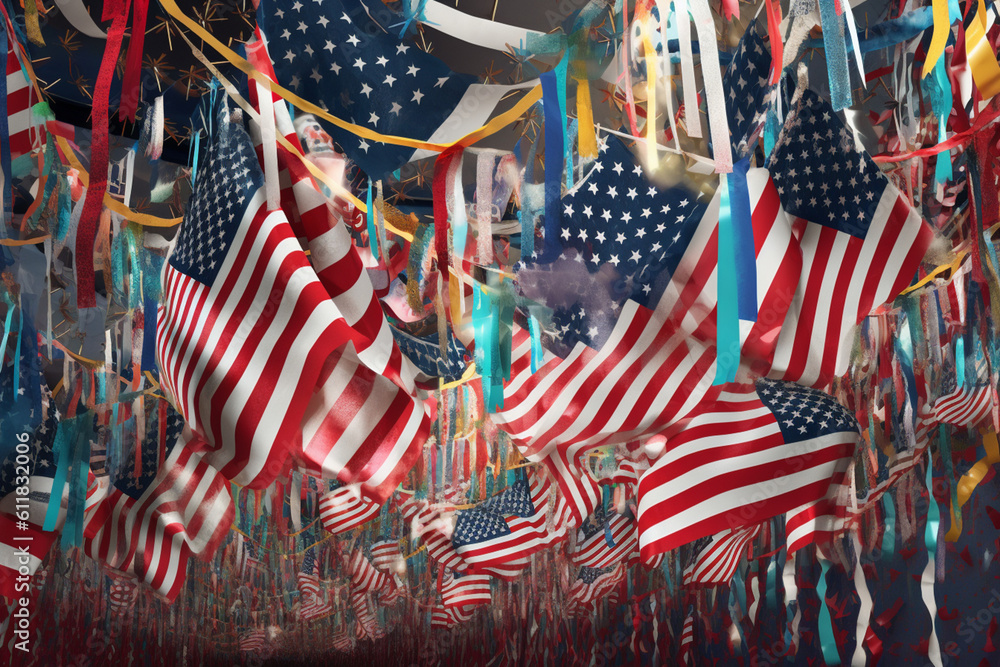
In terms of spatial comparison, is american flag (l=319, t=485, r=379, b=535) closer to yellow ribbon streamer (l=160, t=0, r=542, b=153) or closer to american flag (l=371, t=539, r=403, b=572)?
american flag (l=371, t=539, r=403, b=572)

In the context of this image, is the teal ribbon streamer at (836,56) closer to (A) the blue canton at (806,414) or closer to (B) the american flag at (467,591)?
(A) the blue canton at (806,414)

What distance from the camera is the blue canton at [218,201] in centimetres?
249

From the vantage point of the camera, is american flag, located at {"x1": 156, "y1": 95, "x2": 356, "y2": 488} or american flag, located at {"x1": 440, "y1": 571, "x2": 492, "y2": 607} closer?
american flag, located at {"x1": 156, "y1": 95, "x2": 356, "y2": 488}

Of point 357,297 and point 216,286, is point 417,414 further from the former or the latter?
point 216,286

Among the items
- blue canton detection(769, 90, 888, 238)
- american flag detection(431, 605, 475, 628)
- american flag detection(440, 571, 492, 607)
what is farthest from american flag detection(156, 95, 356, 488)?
american flag detection(431, 605, 475, 628)

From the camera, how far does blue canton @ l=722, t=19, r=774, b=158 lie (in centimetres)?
268

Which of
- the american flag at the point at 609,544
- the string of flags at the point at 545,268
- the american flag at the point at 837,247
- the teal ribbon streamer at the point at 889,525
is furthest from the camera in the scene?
the american flag at the point at 609,544

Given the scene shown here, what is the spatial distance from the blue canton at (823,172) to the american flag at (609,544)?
5.90 metres

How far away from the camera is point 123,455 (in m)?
4.90

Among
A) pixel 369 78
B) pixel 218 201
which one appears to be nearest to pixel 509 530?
pixel 218 201

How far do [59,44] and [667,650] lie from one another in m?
9.23

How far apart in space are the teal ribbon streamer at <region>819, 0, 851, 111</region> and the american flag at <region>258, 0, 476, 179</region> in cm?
104

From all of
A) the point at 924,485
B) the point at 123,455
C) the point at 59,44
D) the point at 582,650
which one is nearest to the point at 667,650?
the point at 582,650

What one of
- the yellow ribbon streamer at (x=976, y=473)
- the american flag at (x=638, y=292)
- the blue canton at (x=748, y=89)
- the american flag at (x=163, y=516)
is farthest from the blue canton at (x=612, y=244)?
the american flag at (x=163, y=516)
